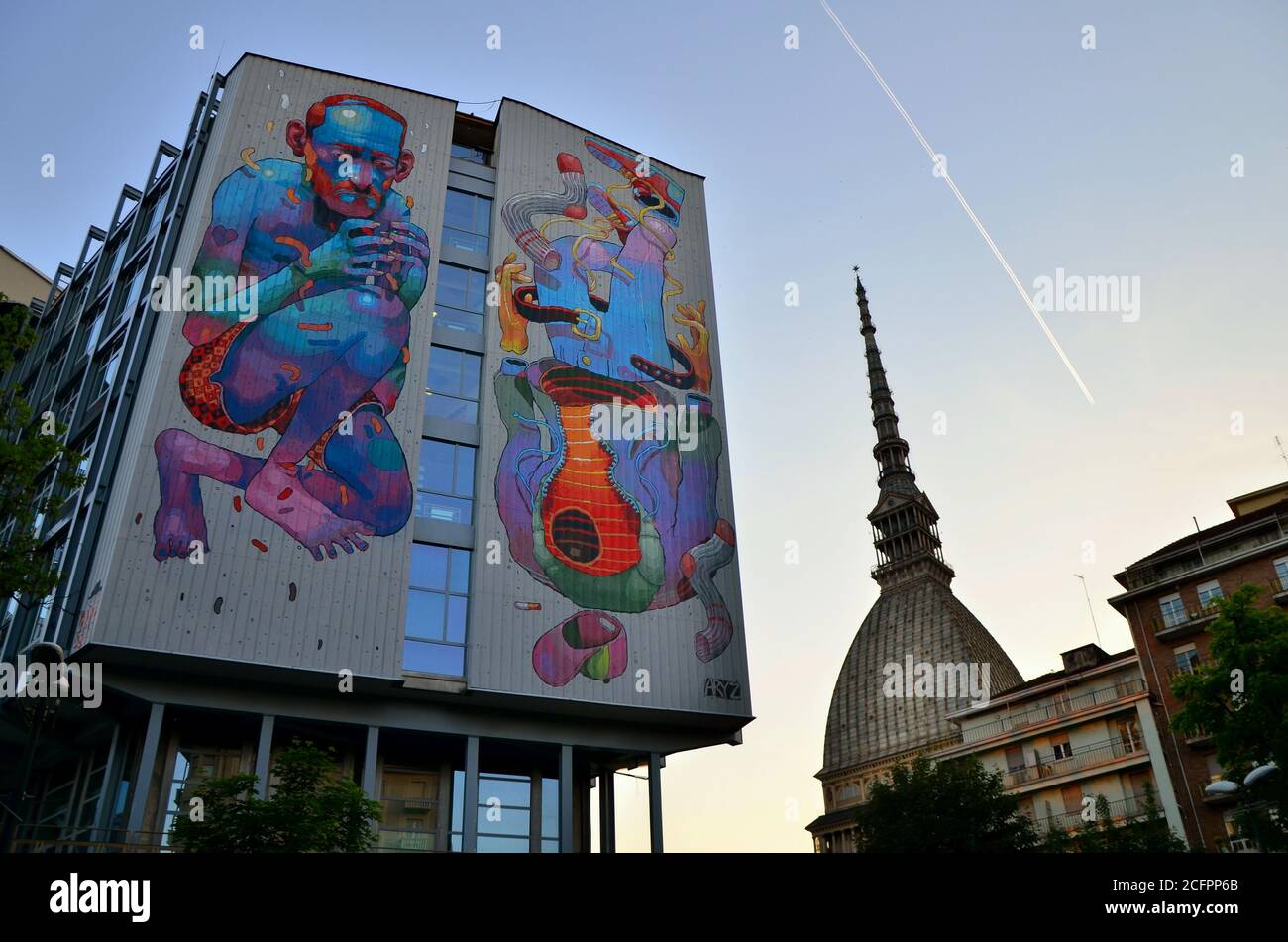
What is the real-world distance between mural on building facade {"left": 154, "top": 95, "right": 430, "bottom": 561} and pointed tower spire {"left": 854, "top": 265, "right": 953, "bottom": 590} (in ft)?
336

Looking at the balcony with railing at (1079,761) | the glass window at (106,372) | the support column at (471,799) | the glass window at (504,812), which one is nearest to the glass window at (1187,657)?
the balcony with railing at (1079,761)

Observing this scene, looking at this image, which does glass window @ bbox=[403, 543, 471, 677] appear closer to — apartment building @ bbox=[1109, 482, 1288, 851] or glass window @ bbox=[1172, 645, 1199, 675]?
apartment building @ bbox=[1109, 482, 1288, 851]

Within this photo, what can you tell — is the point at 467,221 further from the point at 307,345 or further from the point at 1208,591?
the point at 1208,591

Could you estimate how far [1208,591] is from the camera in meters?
57.1

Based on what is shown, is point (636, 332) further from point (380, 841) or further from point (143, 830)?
point (143, 830)

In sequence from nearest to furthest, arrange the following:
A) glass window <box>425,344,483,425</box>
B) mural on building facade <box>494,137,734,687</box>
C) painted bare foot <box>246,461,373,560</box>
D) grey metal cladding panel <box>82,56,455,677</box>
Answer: grey metal cladding panel <box>82,56,455,677</box>, painted bare foot <box>246,461,373,560</box>, mural on building facade <box>494,137,734,687</box>, glass window <box>425,344,483,425</box>

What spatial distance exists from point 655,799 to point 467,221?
2652cm

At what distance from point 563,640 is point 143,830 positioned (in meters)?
15.1

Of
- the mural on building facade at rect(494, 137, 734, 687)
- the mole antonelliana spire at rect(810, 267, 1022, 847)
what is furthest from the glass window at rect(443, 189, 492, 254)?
the mole antonelliana spire at rect(810, 267, 1022, 847)

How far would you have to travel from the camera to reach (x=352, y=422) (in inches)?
1497

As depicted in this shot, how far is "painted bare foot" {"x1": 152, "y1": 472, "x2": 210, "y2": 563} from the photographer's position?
33.5m

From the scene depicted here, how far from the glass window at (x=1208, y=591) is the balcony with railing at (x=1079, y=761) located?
925 cm

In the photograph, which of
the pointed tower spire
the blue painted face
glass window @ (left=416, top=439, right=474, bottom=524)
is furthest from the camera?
the pointed tower spire
